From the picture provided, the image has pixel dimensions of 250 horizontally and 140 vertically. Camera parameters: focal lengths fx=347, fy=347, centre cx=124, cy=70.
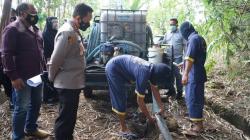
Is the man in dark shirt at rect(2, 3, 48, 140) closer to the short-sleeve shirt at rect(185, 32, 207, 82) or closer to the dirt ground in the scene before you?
the dirt ground

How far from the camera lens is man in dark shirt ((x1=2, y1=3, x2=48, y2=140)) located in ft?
14.5

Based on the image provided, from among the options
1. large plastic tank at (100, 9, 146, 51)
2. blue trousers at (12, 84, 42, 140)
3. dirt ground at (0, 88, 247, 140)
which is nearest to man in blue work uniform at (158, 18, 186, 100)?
dirt ground at (0, 88, 247, 140)

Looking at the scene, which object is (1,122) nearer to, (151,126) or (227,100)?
(151,126)

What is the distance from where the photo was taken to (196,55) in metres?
5.55

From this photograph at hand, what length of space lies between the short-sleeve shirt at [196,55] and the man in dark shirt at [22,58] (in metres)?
2.32

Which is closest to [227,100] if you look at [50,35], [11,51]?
[50,35]

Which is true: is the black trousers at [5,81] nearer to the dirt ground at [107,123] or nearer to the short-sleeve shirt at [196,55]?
the dirt ground at [107,123]

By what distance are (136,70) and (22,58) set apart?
5.29ft

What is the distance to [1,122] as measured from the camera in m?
5.54

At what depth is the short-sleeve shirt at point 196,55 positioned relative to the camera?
5500 mm

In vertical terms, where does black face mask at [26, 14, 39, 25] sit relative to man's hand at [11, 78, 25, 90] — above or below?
above

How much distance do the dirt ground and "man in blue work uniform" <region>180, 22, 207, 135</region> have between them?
296 mm

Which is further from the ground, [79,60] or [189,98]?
[79,60]

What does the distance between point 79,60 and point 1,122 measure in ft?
6.78
